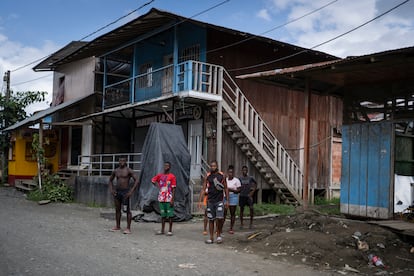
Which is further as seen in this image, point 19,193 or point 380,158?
point 19,193

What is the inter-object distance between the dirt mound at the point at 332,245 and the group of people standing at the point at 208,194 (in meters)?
0.70

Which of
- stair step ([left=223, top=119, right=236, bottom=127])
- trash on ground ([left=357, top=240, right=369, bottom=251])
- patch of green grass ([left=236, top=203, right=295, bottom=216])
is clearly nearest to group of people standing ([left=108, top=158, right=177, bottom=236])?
trash on ground ([left=357, top=240, right=369, bottom=251])

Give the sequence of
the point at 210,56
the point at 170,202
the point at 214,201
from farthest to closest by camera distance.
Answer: the point at 210,56
the point at 170,202
the point at 214,201

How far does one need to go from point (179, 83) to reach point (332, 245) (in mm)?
8911

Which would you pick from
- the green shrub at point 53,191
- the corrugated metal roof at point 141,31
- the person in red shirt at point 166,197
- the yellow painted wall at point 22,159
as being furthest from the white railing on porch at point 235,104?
the yellow painted wall at point 22,159

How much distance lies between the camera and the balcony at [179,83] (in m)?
14.9

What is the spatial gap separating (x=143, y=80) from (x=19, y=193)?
9104 mm

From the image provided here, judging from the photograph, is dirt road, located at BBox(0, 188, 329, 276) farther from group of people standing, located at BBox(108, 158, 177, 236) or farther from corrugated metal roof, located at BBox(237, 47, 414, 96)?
corrugated metal roof, located at BBox(237, 47, 414, 96)


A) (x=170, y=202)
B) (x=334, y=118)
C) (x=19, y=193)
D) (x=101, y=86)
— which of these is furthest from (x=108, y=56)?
(x=170, y=202)

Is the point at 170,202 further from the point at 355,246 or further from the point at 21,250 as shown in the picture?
the point at 355,246

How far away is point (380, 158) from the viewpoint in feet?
34.4

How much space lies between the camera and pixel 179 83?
15406mm

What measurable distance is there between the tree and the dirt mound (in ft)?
69.9

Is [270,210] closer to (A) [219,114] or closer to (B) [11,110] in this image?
(A) [219,114]
